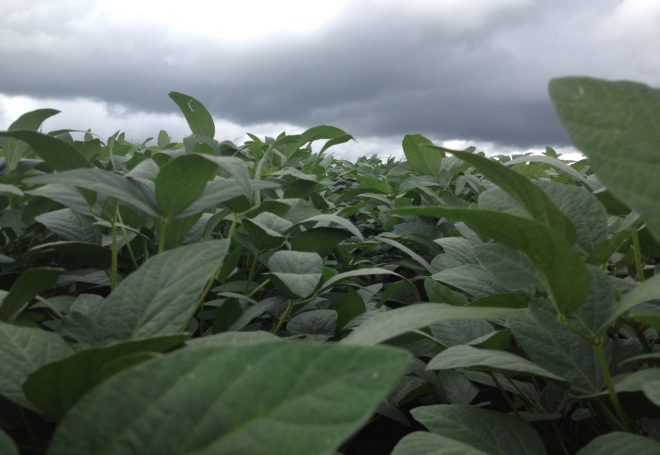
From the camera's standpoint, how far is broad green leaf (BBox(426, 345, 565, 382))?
68 cm

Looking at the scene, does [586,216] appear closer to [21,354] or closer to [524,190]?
[524,190]

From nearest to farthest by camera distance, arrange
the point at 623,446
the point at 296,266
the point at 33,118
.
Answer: the point at 623,446 < the point at 296,266 < the point at 33,118

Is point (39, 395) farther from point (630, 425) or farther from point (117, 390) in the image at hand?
point (630, 425)

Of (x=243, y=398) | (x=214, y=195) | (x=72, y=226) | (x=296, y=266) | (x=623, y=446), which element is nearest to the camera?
(x=243, y=398)

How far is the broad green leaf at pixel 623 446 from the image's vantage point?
2.04 ft

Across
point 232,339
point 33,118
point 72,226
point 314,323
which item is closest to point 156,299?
point 232,339

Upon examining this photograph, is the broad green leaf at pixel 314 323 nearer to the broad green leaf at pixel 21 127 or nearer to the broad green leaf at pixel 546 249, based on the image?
the broad green leaf at pixel 546 249

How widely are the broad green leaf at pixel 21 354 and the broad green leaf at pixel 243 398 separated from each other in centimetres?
21

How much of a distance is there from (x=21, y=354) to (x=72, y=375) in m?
0.11

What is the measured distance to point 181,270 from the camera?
674mm

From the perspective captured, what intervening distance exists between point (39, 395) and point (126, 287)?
0.16 m

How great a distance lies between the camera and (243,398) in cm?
39

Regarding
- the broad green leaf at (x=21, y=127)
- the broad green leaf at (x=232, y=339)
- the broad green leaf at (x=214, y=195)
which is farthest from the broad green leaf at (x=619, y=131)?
the broad green leaf at (x=21, y=127)

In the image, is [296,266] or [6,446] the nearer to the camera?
[6,446]
